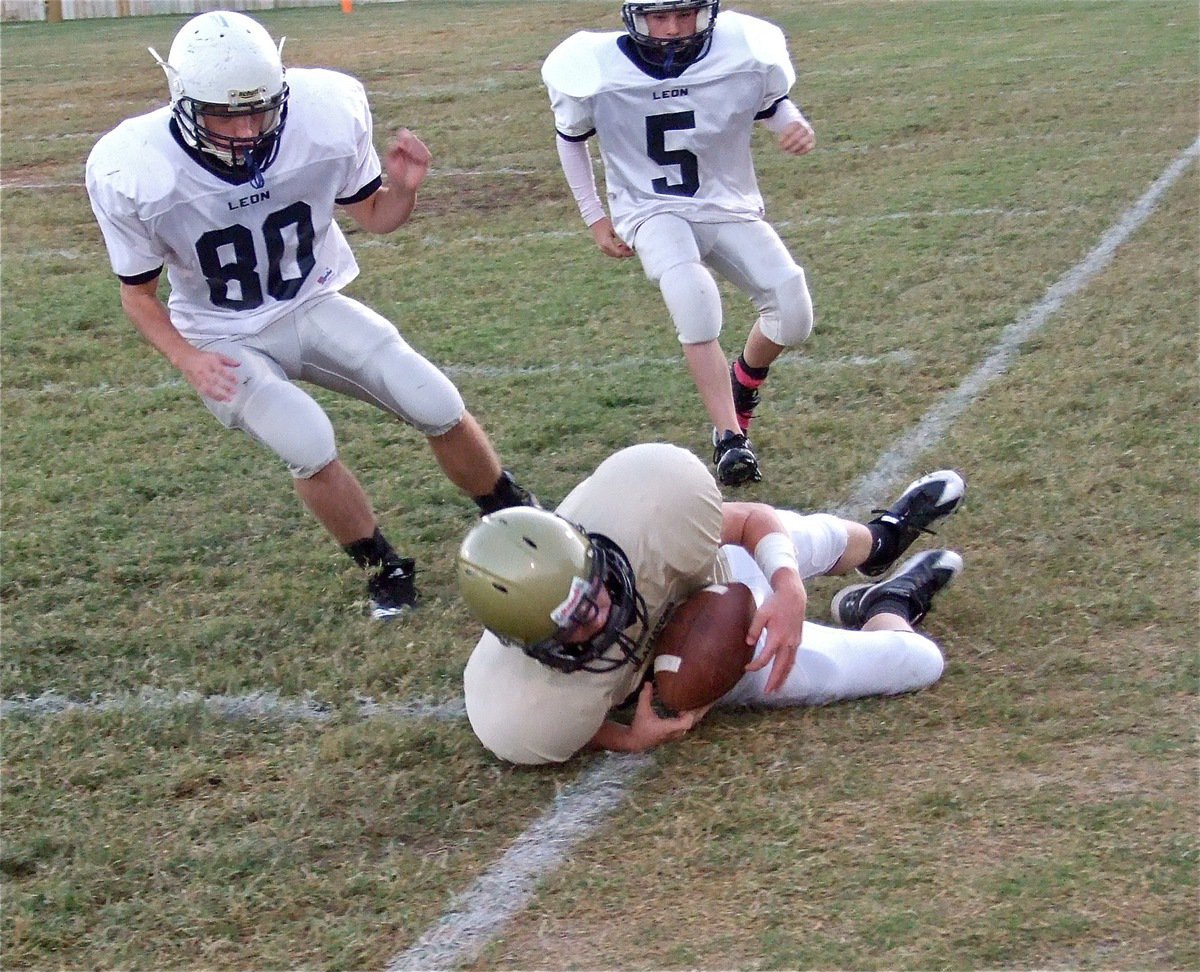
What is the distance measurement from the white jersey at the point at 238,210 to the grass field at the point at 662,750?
2.52ft

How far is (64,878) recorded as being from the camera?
279cm

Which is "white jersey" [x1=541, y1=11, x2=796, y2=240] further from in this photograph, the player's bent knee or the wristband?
the player's bent knee

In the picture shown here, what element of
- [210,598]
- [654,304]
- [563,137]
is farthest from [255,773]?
[654,304]

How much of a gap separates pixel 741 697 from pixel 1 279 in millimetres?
5821

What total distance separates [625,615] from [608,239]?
2.28 metres

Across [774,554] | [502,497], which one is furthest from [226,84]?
[774,554]

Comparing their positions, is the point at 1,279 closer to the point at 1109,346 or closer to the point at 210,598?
the point at 210,598

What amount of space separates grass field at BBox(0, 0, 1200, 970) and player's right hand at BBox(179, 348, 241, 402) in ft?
2.02

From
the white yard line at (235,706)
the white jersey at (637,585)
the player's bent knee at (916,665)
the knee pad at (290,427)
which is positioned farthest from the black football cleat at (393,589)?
the player's bent knee at (916,665)

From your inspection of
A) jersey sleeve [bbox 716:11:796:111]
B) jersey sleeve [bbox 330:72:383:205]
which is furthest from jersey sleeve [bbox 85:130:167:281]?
jersey sleeve [bbox 716:11:796:111]

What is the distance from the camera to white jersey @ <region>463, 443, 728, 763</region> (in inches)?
117

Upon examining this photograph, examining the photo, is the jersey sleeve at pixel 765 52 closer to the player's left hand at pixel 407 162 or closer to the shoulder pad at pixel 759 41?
the shoulder pad at pixel 759 41

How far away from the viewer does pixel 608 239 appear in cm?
491

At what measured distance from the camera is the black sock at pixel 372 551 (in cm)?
393
